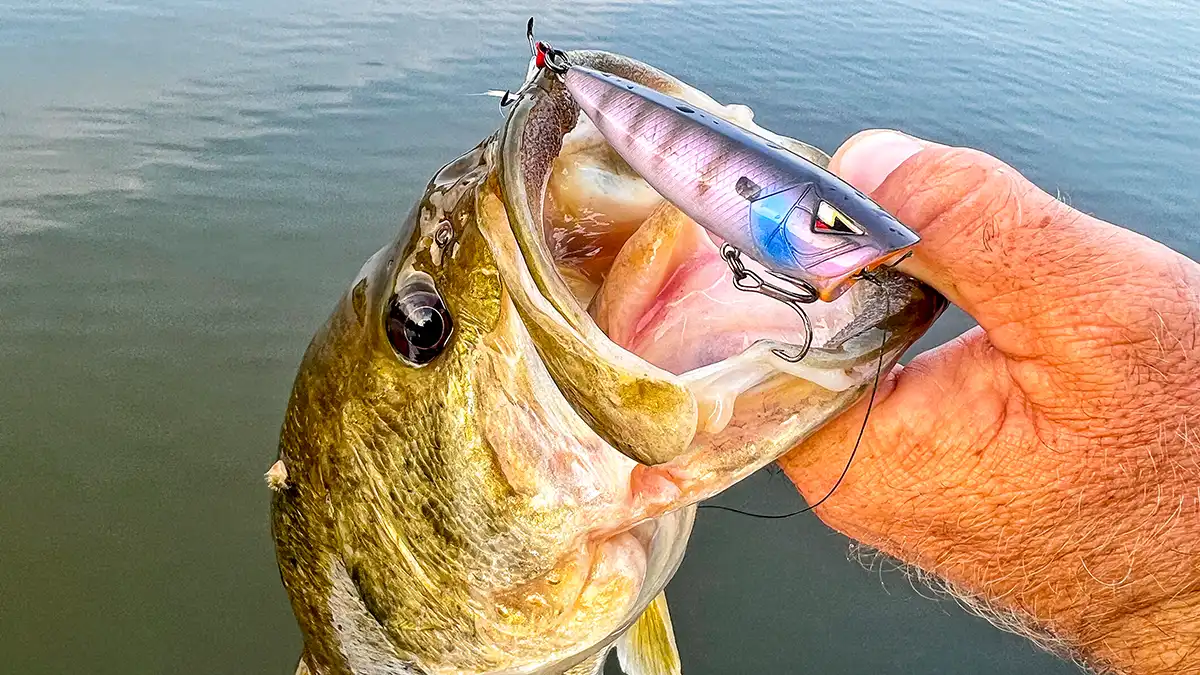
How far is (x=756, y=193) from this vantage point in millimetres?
1056

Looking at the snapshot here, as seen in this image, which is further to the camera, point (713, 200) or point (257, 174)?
point (257, 174)

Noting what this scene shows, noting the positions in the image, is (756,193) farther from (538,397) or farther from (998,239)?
(538,397)

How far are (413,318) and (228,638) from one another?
3204mm

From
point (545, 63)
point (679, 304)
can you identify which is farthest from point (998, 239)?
point (545, 63)

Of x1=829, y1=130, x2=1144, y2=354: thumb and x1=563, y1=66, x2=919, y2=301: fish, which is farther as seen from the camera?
x1=829, y1=130, x2=1144, y2=354: thumb

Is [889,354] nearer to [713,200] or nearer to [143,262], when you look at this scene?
[713,200]

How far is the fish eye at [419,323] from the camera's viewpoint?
1470 mm

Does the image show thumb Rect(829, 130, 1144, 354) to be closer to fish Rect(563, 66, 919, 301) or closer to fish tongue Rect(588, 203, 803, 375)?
fish Rect(563, 66, 919, 301)

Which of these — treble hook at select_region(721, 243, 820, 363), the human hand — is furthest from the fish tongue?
the human hand

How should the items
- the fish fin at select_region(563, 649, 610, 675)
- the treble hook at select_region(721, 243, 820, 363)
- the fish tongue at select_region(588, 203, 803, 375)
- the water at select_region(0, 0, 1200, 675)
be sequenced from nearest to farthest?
the treble hook at select_region(721, 243, 820, 363) < the fish tongue at select_region(588, 203, 803, 375) < the fish fin at select_region(563, 649, 610, 675) < the water at select_region(0, 0, 1200, 675)

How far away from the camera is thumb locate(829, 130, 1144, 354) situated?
1.20m

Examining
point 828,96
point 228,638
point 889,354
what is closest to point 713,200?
point 889,354

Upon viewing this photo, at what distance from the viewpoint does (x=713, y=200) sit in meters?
1.10

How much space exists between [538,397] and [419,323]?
0.25 metres
